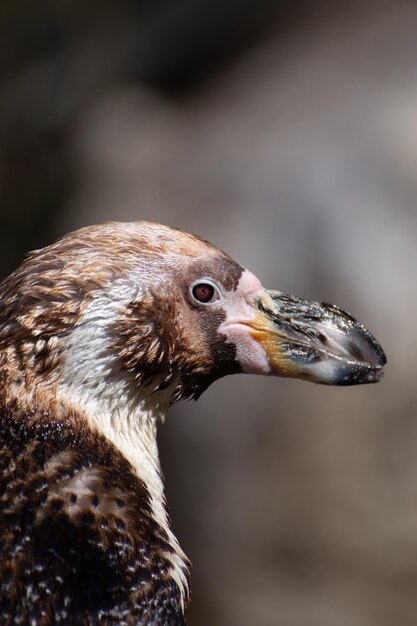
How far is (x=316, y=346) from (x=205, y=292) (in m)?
0.33

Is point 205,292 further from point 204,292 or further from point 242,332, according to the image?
point 242,332

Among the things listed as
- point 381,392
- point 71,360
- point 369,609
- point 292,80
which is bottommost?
point 369,609

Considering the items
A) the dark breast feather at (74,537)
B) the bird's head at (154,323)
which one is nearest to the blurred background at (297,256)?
the bird's head at (154,323)

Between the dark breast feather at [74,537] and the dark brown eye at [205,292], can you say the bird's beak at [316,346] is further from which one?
the dark breast feather at [74,537]

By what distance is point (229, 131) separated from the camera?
21.9ft

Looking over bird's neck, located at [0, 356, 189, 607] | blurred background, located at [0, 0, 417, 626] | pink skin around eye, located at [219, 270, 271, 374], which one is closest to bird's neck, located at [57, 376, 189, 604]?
bird's neck, located at [0, 356, 189, 607]

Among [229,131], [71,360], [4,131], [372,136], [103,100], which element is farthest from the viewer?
[4,131]

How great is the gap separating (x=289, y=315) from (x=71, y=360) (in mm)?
664

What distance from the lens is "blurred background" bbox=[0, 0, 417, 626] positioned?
5.72 metres

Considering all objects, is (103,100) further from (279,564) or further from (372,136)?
(279,564)

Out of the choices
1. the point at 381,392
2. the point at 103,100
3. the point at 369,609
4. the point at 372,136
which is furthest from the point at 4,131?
the point at 369,609

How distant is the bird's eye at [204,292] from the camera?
2.85 m

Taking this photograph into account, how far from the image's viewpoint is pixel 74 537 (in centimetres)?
244

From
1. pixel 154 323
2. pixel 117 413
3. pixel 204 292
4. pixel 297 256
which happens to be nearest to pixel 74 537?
pixel 117 413
